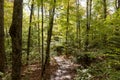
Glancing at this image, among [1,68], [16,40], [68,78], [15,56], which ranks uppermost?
[16,40]

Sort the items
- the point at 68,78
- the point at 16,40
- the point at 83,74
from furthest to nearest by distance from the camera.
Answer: the point at 68,78 < the point at 83,74 < the point at 16,40

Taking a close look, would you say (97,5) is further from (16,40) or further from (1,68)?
Result: (16,40)

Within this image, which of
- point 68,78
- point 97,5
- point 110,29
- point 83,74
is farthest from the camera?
point 97,5

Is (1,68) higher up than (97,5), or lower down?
lower down

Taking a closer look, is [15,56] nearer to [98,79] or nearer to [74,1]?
[98,79]

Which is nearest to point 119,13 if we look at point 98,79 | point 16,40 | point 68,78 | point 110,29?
point 110,29

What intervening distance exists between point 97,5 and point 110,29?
1382 cm

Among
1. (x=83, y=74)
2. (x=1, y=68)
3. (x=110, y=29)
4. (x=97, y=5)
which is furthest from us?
(x=97, y=5)

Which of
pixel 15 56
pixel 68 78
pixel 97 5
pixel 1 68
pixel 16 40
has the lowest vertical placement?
pixel 68 78

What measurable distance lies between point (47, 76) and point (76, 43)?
44.2 feet

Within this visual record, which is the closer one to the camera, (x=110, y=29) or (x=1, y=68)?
(x=110, y=29)

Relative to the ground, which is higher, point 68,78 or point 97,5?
point 97,5

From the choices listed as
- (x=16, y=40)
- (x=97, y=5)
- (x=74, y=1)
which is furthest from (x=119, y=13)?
(x=74, y=1)

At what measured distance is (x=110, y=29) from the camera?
23.0 ft
